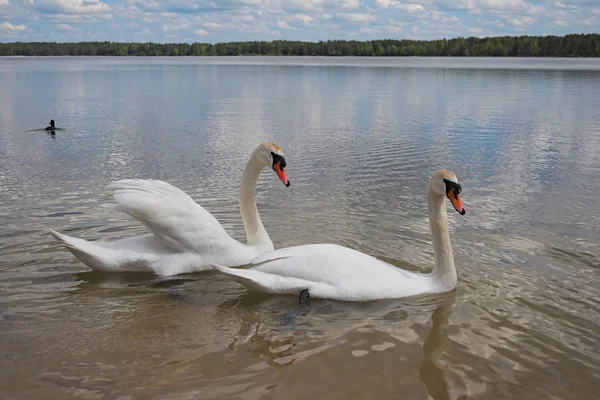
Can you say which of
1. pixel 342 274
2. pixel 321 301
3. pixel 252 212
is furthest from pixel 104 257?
pixel 342 274

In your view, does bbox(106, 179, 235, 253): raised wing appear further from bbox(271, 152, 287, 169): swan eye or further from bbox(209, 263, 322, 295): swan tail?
bbox(271, 152, 287, 169): swan eye

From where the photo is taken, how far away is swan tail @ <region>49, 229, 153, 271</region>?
222 inches

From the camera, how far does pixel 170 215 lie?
18.7 ft

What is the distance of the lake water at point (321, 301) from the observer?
413 centimetres

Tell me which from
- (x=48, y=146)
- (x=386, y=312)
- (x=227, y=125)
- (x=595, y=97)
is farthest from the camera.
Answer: (x=595, y=97)

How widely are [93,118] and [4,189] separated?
10.0 m

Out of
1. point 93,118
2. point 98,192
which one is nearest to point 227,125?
point 93,118

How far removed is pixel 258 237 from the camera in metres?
6.38

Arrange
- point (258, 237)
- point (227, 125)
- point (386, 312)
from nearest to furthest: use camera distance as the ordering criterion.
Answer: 1. point (386, 312)
2. point (258, 237)
3. point (227, 125)

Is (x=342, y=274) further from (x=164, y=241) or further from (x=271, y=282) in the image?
(x=164, y=241)

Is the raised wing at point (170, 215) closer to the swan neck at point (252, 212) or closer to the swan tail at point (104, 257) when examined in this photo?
the swan tail at point (104, 257)

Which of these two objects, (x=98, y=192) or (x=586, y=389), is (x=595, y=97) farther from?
(x=586, y=389)

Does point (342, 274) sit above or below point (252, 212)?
below

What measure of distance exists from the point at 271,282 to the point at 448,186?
1.65 m
